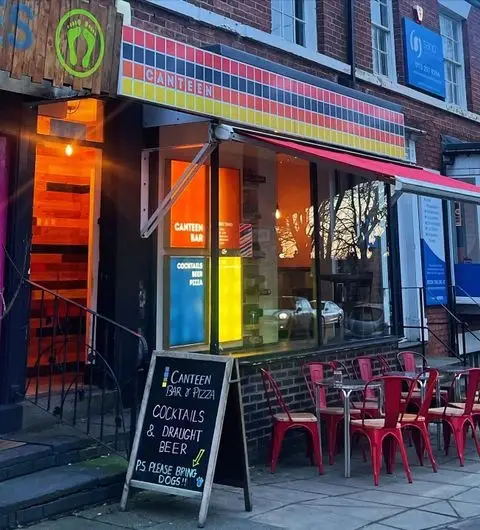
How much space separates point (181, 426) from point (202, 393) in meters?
0.29

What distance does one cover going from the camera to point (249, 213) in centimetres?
778

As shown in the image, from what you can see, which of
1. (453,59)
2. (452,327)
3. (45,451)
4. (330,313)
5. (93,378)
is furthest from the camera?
(453,59)

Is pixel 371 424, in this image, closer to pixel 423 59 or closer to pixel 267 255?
pixel 267 255

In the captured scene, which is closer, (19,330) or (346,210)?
(19,330)

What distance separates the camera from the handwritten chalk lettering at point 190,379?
4898mm

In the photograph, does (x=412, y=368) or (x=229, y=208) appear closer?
(x=229, y=208)

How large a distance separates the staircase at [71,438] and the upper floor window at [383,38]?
22.5ft

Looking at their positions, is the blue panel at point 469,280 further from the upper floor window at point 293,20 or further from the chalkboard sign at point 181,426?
the chalkboard sign at point 181,426

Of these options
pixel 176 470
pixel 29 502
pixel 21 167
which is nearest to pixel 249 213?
pixel 21 167

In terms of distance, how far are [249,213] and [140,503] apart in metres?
3.83

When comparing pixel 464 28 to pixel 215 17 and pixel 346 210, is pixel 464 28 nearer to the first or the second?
pixel 346 210

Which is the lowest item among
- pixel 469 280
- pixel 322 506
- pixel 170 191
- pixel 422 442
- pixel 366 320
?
pixel 322 506

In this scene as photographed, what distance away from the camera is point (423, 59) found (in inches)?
447

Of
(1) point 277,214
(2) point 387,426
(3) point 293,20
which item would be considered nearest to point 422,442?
(2) point 387,426
